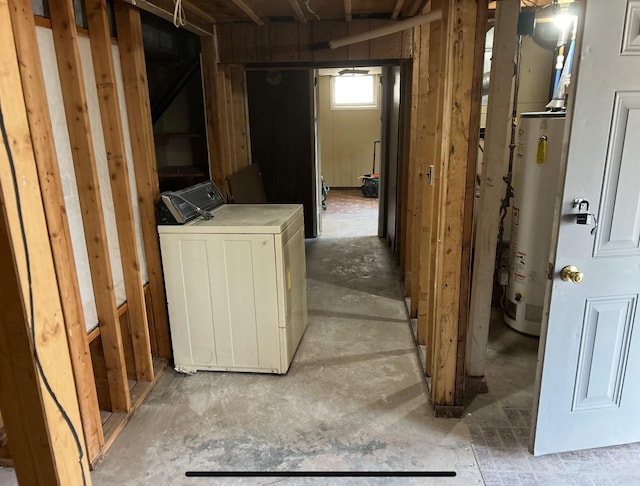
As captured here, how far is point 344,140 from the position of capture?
9.46 meters

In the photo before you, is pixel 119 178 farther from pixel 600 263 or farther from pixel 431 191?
pixel 600 263

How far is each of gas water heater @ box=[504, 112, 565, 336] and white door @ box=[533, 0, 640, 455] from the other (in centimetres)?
114

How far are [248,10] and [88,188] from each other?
69.0 inches

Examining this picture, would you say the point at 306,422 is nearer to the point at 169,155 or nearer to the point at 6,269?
the point at 6,269

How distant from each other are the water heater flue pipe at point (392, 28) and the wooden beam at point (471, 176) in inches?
13.1

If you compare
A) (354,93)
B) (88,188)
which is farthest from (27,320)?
(354,93)

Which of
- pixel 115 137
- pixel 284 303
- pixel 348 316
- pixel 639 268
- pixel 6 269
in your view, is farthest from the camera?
pixel 348 316

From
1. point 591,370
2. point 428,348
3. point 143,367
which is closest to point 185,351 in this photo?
point 143,367

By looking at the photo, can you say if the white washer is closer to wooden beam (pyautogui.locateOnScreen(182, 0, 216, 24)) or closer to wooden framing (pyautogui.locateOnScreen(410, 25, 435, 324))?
wooden framing (pyautogui.locateOnScreen(410, 25, 435, 324))

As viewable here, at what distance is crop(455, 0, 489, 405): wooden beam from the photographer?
197cm

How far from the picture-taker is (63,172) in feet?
6.47

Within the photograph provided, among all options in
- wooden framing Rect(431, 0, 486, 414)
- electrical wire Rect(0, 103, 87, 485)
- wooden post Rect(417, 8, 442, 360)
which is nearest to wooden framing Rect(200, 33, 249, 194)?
wooden post Rect(417, 8, 442, 360)

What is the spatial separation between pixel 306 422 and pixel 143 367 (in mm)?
1044

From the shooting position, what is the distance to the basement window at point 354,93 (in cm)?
929
